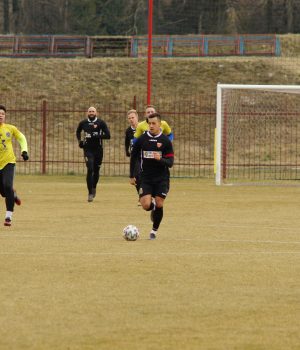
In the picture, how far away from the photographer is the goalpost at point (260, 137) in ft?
117

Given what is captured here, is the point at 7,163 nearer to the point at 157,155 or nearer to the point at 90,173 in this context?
the point at 157,155

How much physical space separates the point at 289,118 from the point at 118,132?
6.88 m

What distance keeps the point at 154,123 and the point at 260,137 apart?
2785 centimetres

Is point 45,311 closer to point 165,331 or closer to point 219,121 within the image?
point 165,331

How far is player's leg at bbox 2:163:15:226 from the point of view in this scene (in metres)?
17.8

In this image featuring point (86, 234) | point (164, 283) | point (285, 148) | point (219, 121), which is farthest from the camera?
point (285, 148)

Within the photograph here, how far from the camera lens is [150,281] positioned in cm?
1201

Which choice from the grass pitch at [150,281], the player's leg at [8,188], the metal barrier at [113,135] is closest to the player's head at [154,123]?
the grass pitch at [150,281]

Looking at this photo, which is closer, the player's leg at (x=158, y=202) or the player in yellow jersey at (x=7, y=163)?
the player's leg at (x=158, y=202)

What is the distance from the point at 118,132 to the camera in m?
46.1

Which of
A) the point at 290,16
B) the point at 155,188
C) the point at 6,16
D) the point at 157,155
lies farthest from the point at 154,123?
the point at 6,16

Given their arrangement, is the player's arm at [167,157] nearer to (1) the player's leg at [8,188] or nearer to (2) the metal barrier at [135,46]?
(1) the player's leg at [8,188]

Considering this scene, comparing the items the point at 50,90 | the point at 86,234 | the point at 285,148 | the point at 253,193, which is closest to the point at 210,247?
the point at 86,234

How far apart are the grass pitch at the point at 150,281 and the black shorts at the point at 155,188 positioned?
658 mm
